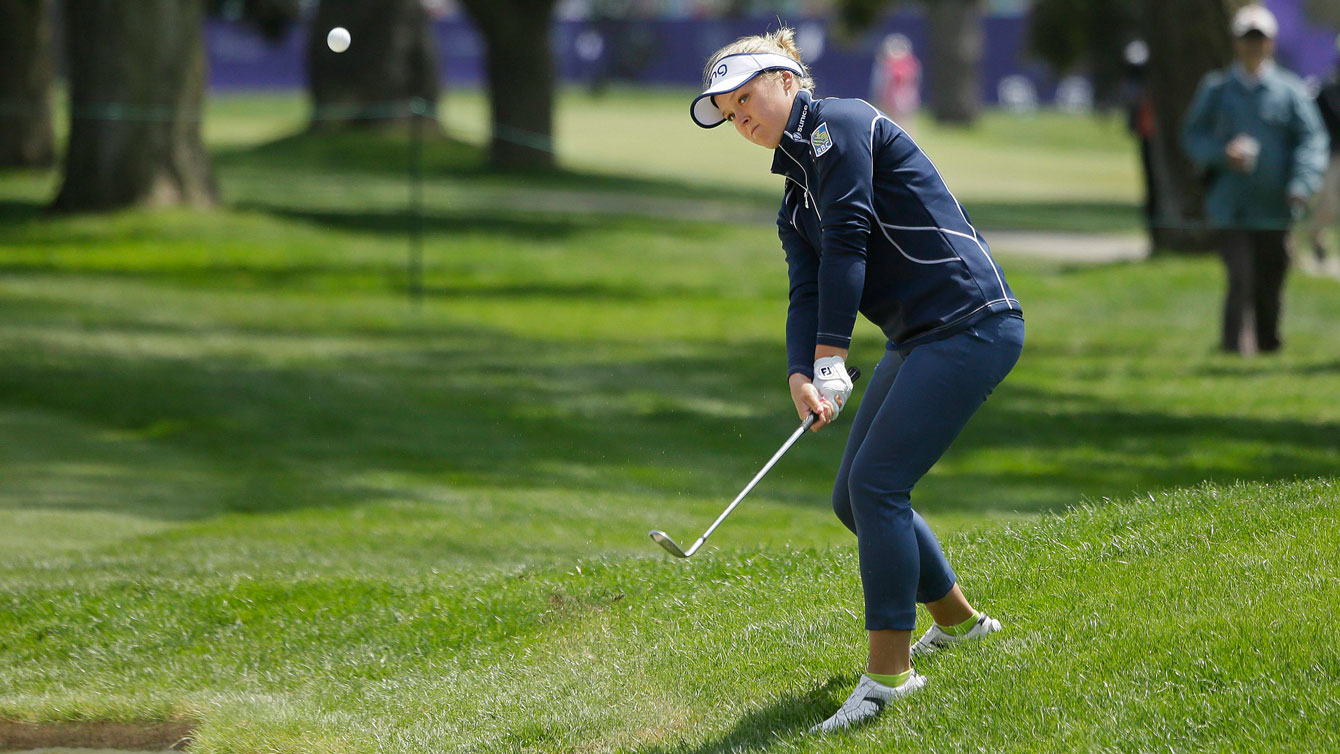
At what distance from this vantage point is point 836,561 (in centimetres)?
689

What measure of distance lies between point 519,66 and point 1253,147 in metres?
16.6

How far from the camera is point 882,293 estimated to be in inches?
194

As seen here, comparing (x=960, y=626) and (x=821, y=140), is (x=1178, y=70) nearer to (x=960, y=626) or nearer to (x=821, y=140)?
(x=960, y=626)

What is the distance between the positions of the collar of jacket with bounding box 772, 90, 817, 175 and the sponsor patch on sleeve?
0.03 meters

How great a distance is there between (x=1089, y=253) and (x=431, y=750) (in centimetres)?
1765

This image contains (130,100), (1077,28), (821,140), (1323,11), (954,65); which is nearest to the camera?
(821,140)

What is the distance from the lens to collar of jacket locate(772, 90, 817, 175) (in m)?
4.75

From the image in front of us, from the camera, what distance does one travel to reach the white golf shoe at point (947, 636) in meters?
5.36

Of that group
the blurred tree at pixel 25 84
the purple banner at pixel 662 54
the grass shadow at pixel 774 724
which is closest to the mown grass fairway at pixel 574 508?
the grass shadow at pixel 774 724

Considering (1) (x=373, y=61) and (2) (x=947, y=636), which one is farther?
(1) (x=373, y=61)

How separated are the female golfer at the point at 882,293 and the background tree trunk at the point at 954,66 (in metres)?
47.4

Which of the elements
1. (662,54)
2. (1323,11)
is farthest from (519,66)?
(662,54)

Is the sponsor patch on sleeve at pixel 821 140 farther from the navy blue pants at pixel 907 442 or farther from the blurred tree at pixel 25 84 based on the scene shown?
the blurred tree at pixel 25 84

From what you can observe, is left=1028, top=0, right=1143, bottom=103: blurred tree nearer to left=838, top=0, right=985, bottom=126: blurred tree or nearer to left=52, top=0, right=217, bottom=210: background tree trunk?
left=838, top=0, right=985, bottom=126: blurred tree
